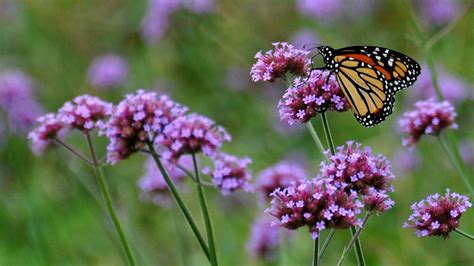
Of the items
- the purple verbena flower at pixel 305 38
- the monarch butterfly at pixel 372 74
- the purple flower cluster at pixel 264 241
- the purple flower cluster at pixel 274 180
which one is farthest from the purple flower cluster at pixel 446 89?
the monarch butterfly at pixel 372 74

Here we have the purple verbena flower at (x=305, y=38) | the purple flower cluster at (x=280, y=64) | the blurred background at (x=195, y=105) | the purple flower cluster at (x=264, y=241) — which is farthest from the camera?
the purple verbena flower at (x=305, y=38)

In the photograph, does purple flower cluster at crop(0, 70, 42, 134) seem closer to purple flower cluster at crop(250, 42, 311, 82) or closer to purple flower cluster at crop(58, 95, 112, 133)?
purple flower cluster at crop(58, 95, 112, 133)

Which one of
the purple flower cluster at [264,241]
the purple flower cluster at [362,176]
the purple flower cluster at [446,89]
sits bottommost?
the purple flower cluster at [362,176]

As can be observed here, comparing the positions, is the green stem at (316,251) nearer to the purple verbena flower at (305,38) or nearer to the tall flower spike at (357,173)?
the tall flower spike at (357,173)

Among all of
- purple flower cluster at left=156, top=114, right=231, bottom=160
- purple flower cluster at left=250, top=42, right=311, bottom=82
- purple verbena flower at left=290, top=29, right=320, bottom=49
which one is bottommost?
purple flower cluster at left=156, top=114, right=231, bottom=160

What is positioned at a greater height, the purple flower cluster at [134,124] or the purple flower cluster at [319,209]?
the purple flower cluster at [134,124]

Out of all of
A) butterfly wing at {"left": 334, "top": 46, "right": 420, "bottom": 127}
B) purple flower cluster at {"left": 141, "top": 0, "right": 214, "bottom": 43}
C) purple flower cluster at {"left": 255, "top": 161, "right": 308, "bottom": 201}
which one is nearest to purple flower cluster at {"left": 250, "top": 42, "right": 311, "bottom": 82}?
butterfly wing at {"left": 334, "top": 46, "right": 420, "bottom": 127}

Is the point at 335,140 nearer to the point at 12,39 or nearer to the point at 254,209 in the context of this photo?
the point at 254,209
